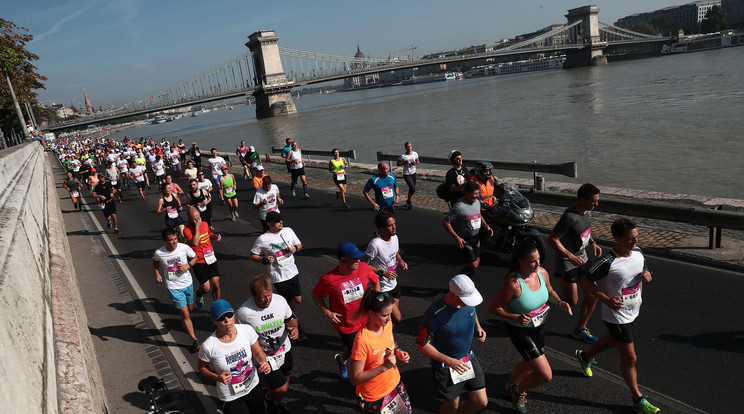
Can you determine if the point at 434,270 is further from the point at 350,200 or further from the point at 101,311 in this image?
the point at 350,200

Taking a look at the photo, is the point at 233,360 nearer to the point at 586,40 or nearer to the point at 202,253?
the point at 202,253

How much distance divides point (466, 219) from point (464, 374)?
10.2 feet

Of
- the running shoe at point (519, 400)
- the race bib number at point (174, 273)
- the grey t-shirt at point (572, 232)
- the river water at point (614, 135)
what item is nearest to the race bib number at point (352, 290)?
the running shoe at point (519, 400)

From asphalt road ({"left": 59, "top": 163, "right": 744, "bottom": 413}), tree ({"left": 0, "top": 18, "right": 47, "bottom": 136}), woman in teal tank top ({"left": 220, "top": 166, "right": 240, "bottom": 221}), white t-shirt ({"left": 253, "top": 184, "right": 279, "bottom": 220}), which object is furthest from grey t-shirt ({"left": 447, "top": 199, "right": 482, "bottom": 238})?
tree ({"left": 0, "top": 18, "right": 47, "bottom": 136})

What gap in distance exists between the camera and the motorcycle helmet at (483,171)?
785cm

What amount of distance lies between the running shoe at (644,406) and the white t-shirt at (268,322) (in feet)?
10.3

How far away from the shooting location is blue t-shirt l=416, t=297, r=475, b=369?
3.76 m

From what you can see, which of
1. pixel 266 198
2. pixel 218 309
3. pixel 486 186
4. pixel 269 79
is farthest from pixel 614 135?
pixel 269 79

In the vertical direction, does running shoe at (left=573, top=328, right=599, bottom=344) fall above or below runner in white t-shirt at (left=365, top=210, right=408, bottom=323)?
below

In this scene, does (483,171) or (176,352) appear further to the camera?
(483,171)

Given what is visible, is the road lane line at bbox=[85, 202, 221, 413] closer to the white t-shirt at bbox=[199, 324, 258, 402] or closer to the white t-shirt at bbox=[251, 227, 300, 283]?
the white t-shirt at bbox=[199, 324, 258, 402]

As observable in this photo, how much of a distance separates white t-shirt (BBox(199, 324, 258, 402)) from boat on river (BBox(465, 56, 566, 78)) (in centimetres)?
15574

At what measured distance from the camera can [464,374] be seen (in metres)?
3.83

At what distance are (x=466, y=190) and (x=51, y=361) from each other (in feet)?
16.2
